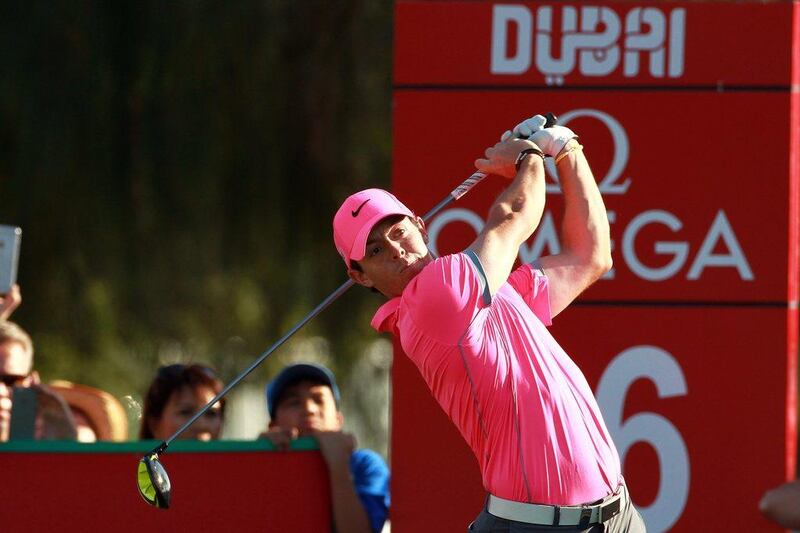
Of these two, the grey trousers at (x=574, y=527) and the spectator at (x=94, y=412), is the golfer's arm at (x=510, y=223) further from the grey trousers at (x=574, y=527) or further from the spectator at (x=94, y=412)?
the spectator at (x=94, y=412)

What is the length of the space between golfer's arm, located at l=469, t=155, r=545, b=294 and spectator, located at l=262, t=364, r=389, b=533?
4.39 feet

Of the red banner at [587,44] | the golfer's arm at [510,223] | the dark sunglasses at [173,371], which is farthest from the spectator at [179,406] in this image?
the golfer's arm at [510,223]

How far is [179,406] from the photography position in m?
5.78

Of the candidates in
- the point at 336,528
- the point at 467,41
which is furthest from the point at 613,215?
the point at 336,528

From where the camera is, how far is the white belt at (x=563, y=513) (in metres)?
3.92

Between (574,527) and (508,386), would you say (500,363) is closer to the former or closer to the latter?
(508,386)

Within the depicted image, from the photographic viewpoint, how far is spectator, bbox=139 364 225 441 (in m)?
5.76

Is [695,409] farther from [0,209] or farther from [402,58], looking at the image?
[0,209]

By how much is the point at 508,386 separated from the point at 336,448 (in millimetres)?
1334

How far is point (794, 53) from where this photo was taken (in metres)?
5.19

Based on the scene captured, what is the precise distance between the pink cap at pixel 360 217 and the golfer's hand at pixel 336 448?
3.84 ft

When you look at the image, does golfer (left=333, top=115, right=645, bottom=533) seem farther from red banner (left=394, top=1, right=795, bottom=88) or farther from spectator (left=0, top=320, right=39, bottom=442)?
spectator (left=0, top=320, right=39, bottom=442)

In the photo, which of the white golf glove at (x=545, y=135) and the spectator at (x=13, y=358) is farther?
the spectator at (x=13, y=358)

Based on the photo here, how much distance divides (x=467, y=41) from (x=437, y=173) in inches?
17.5
